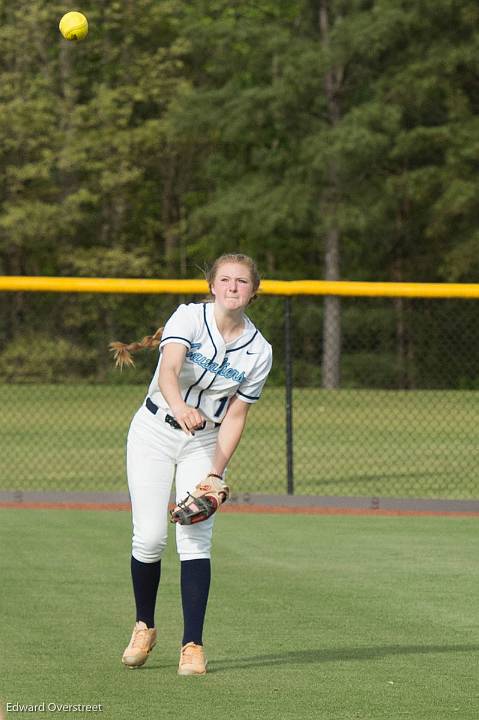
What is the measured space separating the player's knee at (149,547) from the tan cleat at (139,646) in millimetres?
278

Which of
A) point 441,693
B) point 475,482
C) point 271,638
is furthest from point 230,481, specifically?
point 441,693

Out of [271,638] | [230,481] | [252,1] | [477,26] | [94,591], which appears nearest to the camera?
[271,638]

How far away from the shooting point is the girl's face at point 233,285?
590 cm

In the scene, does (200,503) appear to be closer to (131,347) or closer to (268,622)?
(131,347)

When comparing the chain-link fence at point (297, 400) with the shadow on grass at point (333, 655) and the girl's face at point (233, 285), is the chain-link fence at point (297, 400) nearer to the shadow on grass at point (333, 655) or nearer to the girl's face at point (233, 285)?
the shadow on grass at point (333, 655)

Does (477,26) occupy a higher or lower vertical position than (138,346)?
higher

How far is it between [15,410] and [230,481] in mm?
9942

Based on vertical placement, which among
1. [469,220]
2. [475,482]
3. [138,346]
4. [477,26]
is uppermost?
[477,26]

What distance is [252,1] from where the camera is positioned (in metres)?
42.4

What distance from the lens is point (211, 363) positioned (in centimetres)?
594

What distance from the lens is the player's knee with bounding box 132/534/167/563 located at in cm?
604

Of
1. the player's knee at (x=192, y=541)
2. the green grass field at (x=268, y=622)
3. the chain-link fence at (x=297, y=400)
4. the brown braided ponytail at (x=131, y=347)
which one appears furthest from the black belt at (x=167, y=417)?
the chain-link fence at (x=297, y=400)

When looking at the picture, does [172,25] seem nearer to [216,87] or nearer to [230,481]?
[216,87]

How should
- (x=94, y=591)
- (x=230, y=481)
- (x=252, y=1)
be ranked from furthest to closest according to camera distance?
(x=252, y=1) < (x=230, y=481) < (x=94, y=591)
